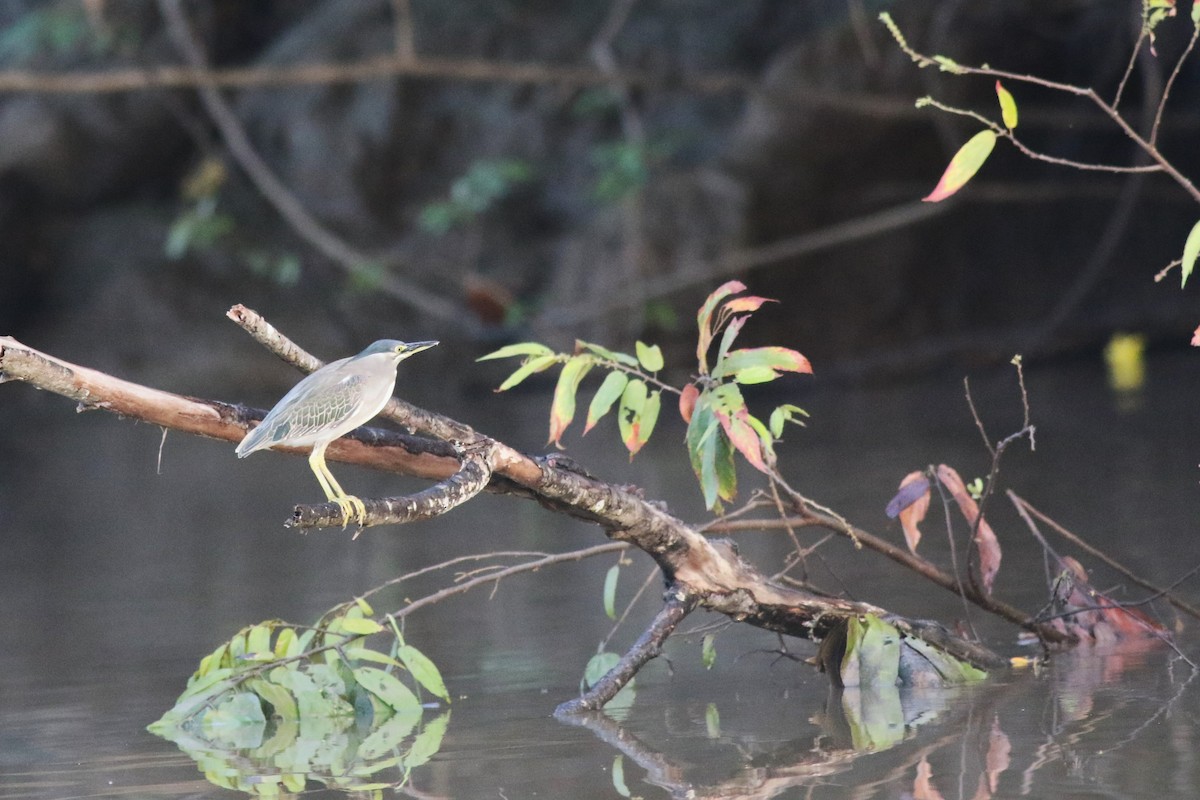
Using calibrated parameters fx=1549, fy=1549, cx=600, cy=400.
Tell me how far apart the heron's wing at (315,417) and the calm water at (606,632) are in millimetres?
583

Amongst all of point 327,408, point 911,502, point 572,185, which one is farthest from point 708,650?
point 572,185

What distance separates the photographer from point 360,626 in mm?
3090

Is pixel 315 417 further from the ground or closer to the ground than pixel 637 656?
further from the ground

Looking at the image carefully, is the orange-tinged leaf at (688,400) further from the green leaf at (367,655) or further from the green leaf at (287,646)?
the green leaf at (287,646)

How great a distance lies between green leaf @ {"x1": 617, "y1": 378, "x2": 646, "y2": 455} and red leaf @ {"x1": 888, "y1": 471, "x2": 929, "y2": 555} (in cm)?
57

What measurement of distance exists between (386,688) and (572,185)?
11.5m

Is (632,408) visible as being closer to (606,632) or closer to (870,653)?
(870,653)

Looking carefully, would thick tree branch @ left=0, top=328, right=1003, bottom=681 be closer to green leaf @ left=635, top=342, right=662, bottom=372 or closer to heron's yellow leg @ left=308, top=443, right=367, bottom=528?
heron's yellow leg @ left=308, top=443, right=367, bottom=528

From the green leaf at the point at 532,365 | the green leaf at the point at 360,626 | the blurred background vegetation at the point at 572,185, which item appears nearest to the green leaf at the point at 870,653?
the green leaf at the point at 532,365

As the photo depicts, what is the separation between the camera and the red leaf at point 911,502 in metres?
3.20

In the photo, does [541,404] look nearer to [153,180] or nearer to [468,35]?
[468,35]

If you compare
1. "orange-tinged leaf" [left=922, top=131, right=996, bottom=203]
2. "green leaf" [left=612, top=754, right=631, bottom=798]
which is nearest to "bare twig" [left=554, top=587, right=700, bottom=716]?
"green leaf" [left=612, top=754, right=631, bottom=798]

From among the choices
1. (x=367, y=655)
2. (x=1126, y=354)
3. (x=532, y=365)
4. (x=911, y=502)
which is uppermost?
(x=1126, y=354)

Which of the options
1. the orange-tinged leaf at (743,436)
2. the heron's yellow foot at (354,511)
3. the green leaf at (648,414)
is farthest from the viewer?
the green leaf at (648,414)
